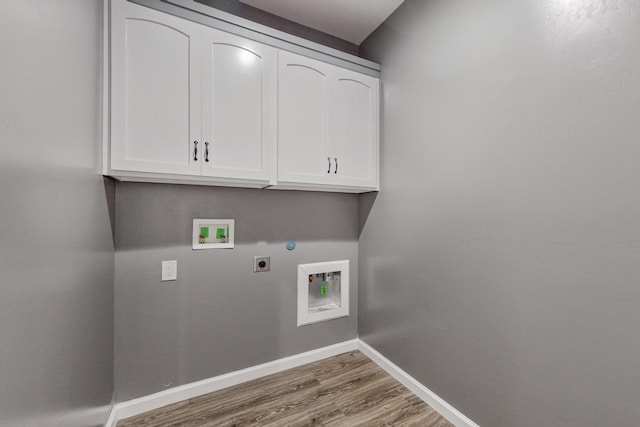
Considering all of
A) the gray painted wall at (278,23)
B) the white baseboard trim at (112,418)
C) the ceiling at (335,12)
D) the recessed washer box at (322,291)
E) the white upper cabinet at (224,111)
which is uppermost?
the ceiling at (335,12)

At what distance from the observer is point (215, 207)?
1.84m

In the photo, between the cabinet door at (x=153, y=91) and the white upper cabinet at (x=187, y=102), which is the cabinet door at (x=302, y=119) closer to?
→ the white upper cabinet at (x=187, y=102)

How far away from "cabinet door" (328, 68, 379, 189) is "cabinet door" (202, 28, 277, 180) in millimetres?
472

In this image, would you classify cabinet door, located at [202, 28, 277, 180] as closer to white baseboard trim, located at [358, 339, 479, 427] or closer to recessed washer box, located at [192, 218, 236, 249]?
recessed washer box, located at [192, 218, 236, 249]

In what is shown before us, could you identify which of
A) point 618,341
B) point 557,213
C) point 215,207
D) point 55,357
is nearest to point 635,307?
point 618,341

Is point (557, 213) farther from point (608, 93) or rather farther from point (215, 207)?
point (215, 207)

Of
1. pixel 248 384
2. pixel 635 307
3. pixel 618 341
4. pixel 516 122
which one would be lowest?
pixel 248 384

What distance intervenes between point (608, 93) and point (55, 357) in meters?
2.11

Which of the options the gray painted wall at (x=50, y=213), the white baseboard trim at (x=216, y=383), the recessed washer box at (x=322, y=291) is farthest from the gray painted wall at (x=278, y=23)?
the white baseboard trim at (x=216, y=383)

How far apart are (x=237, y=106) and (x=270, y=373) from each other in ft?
6.26

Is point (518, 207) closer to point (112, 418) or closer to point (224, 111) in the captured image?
point (224, 111)

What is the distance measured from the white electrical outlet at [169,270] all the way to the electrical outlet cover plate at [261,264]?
1.69 feet

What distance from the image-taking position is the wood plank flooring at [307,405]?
1.57 meters

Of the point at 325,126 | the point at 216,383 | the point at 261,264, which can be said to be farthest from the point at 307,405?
the point at 325,126
